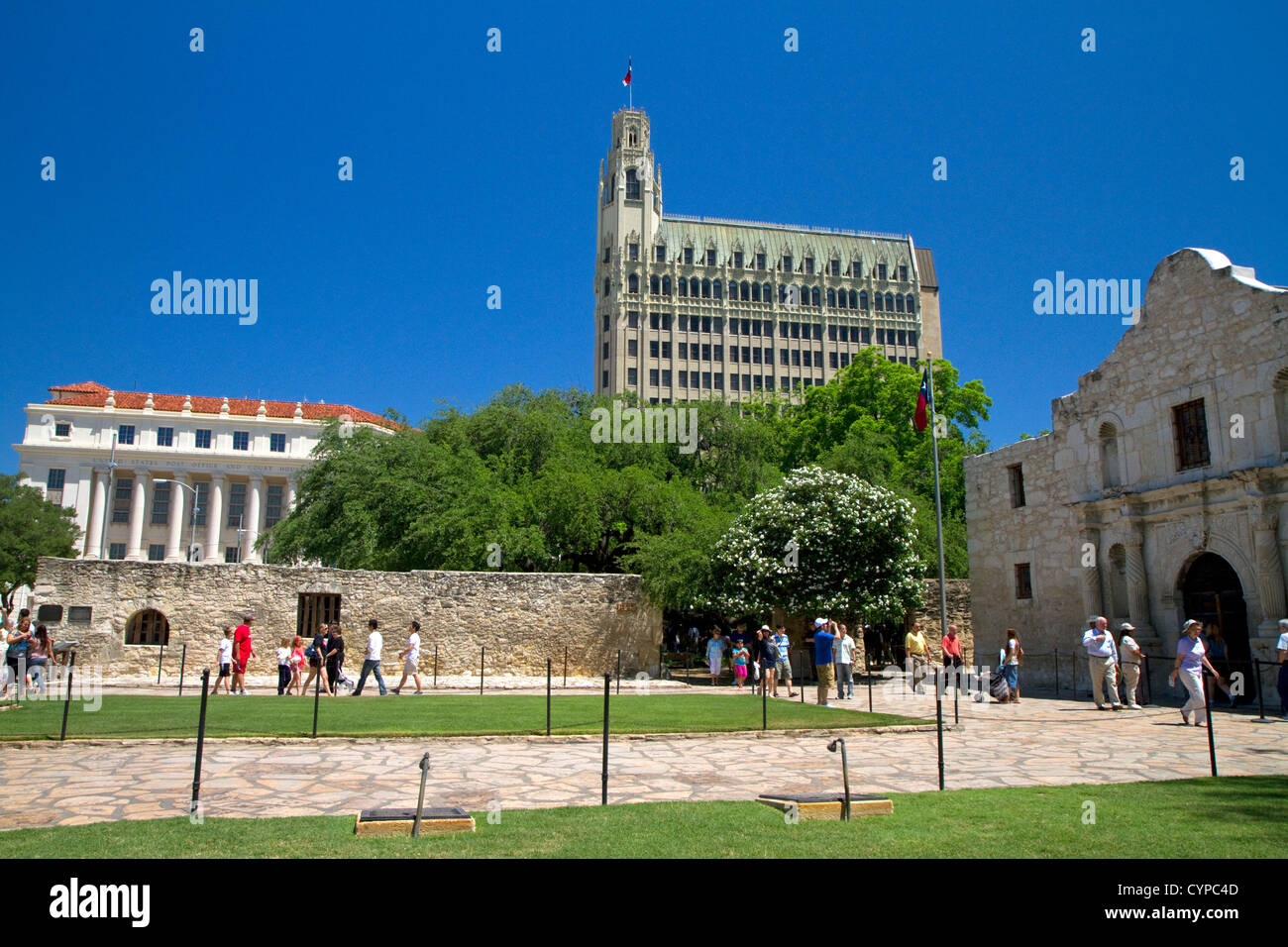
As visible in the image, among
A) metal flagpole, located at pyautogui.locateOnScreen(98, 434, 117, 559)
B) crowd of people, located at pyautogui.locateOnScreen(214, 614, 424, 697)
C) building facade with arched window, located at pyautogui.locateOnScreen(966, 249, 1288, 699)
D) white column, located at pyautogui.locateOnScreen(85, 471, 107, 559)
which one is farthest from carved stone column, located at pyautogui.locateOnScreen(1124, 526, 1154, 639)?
white column, located at pyautogui.locateOnScreen(85, 471, 107, 559)

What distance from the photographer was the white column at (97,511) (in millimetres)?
77250

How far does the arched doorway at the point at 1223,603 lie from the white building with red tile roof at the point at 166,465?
65.6m

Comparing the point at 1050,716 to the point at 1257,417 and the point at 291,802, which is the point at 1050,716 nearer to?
the point at 1257,417

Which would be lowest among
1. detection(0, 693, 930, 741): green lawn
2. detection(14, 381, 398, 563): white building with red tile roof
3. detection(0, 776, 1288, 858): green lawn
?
detection(0, 693, 930, 741): green lawn

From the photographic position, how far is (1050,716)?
55.5 ft

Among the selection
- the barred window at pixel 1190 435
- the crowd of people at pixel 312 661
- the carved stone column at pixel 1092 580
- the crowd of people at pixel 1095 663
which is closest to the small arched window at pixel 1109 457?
the carved stone column at pixel 1092 580

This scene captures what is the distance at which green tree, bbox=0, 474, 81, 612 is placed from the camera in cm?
5284

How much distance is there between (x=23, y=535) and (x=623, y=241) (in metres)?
68.6

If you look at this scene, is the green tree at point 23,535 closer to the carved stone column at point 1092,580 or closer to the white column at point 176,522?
the white column at point 176,522

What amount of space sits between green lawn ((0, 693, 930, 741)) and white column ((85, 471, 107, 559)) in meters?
67.8

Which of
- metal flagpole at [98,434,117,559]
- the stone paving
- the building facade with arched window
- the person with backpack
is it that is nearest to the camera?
the stone paving

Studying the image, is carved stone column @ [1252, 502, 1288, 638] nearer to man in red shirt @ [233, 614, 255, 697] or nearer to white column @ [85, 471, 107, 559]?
man in red shirt @ [233, 614, 255, 697]
